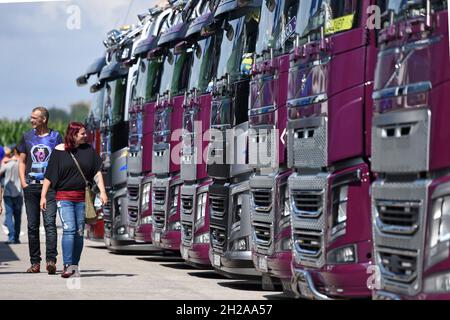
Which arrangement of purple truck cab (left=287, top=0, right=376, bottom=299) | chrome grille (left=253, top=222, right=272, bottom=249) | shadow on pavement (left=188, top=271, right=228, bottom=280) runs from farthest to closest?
1. shadow on pavement (left=188, top=271, right=228, bottom=280)
2. chrome grille (left=253, top=222, right=272, bottom=249)
3. purple truck cab (left=287, top=0, right=376, bottom=299)

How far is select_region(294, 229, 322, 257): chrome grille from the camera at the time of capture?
36.5ft

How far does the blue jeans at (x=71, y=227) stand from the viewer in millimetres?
15383

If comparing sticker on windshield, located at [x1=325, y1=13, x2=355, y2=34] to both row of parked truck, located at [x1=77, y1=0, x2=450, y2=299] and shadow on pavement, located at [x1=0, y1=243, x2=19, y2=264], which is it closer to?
row of parked truck, located at [x1=77, y1=0, x2=450, y2=299]

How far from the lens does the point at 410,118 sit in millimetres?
9164

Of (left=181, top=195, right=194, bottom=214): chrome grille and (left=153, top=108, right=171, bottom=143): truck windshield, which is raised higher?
(left=153, top=108, right=171, bottom=143): truck windshield

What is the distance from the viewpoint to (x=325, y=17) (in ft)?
37.3

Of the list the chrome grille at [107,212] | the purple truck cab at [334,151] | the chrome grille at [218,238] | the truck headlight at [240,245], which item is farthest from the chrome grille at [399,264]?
the chrome grille at [107,212]

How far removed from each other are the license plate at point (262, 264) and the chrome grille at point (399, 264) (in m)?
3.30

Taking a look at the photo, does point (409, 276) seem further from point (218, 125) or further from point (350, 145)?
point (218, 125)

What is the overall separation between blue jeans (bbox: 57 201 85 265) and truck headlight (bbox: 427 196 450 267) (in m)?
7.09

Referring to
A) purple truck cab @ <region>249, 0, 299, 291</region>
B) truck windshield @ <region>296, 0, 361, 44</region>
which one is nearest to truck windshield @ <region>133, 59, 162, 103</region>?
purple truck cab @ <region>249, 0, 299, 291</region>

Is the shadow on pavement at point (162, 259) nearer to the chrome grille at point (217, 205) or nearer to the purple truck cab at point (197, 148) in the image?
the purple truck cab at point (197, 148)
